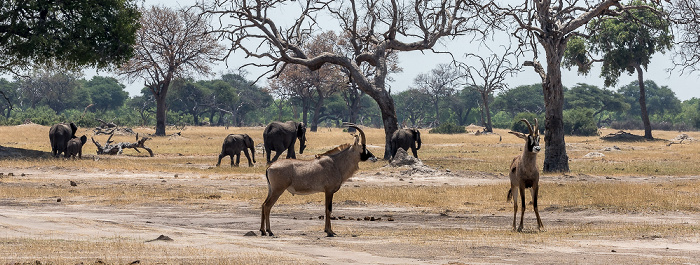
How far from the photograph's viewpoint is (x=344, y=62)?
34.5 meters

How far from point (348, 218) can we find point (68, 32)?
71.2 feet

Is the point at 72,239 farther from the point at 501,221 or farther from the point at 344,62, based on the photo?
the point at 344,62

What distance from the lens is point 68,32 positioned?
33.1m

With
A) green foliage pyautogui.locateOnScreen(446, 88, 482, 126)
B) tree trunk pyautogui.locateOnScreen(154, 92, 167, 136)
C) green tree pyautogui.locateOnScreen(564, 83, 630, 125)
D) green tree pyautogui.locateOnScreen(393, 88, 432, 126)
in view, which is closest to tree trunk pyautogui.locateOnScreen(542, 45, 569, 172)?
tree trunk pyautogui.locateOnScreen(154, 92, 167, 136)

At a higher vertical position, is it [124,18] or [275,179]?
[124,18]

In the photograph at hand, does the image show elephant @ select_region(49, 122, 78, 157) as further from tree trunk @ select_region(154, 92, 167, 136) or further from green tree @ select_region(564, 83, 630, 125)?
green tree @ select_region(564, 83, 630, 125)

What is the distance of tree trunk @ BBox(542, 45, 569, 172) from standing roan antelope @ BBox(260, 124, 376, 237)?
1692 cm

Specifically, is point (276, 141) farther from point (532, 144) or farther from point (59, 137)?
point (532, 144)

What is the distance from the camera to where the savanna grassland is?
10.0m

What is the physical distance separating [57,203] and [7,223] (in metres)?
5.16

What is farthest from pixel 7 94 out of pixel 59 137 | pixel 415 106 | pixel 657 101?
pixel 657 101

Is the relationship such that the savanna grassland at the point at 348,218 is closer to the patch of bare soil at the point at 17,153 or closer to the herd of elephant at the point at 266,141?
the herd of elephant at the point at 266,141

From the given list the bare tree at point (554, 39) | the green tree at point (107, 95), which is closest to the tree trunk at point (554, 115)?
the bare tree at point (554, 39)

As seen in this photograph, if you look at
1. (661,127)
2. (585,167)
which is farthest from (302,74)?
(585,167)
